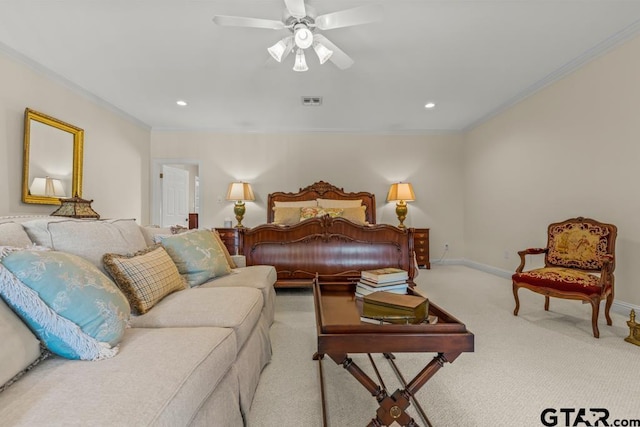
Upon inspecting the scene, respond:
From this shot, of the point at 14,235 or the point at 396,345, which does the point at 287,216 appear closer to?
the point at 14,235

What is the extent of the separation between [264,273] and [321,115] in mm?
3251

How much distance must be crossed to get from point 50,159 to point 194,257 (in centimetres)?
274

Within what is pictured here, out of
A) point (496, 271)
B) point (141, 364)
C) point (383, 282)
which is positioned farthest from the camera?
point (496, 271)

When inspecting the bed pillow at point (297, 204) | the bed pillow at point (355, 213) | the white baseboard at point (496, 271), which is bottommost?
the white baseboard at point (496, 271)


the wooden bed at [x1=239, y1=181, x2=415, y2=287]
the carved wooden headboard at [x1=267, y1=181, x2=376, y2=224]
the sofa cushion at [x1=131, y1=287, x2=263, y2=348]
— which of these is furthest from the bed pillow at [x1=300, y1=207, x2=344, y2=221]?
the sofa cushion at [x1=131, y1=287, x2=263, y2=348]

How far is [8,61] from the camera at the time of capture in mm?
2977

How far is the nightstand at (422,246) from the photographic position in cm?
526

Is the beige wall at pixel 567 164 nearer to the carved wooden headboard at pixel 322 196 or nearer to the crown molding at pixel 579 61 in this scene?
the crown molding at pixel 579 61

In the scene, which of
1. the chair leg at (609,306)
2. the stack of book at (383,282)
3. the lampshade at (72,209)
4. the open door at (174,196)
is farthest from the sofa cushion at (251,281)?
the open door at (174,196)

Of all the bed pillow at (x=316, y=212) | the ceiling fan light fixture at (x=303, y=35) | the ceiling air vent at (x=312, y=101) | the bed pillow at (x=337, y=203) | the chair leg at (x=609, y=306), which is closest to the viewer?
the ceiling fan light fixture at (x=303, y=35)

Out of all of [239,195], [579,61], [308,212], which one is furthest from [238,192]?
[579,61]

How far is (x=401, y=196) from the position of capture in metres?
5.32

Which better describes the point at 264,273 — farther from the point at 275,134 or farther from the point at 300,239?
the point at 275,134

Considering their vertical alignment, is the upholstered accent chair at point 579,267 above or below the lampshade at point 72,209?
below
